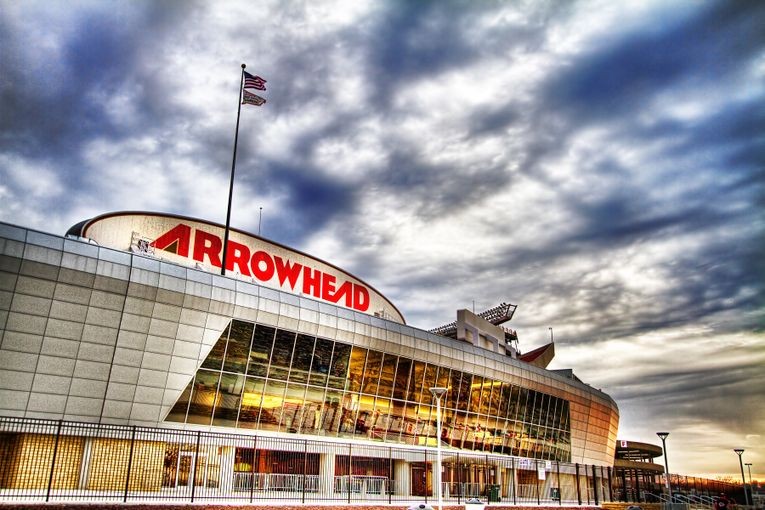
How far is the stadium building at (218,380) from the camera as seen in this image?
3256 centimetres

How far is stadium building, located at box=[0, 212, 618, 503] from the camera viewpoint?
107ft

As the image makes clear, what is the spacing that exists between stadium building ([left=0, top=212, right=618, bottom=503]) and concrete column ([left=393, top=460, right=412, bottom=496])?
0.61ft

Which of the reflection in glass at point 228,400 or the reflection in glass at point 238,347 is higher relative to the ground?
the reflection in glass at point 238,347

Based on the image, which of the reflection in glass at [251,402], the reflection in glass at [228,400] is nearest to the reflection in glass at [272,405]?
the reflection in glass at [251,402]

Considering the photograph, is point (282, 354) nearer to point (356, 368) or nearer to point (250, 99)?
point (356, 368)

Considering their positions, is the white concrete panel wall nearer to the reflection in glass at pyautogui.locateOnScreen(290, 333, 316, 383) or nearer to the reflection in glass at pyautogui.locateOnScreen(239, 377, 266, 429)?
the reflection in glass at pyautogui.locateOnScreen(290, 333, 316, 383)

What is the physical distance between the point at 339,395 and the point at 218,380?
33.4ft

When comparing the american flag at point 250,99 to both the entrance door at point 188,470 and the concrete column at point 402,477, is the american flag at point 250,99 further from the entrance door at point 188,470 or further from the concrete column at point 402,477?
the concrete column at point 402,477

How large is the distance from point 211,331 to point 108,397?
6.95 m

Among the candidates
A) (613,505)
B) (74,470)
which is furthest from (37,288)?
(613,505)

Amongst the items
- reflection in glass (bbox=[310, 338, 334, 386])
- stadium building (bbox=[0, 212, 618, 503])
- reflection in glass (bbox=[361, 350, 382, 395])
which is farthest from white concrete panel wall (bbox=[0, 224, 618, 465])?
reflection in glass (bbox=[361, 350, 382, 395])

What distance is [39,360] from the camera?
33.3 meters

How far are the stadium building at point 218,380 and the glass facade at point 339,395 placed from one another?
0.12m

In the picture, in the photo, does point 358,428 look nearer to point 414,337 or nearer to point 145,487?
point 414,337
